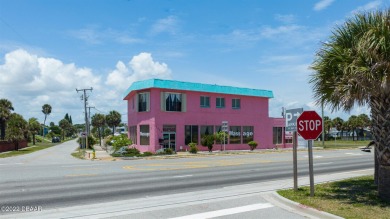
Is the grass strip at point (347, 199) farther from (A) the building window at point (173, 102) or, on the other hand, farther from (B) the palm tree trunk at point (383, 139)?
(A) the building window at point (173, 102)

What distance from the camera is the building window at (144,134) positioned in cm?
3739

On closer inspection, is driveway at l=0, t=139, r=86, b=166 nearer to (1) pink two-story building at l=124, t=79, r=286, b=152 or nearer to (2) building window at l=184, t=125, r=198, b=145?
(1) pink two-story building at l=124, t=79, r=286, b=152

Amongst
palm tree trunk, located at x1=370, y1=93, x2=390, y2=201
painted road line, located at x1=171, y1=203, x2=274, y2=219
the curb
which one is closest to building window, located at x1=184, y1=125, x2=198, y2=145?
the curb

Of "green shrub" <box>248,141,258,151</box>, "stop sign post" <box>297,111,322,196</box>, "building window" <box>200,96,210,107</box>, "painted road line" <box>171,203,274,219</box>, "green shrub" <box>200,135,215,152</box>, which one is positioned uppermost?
"building window" <box>200,96,210,107</box>

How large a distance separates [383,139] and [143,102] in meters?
30.1

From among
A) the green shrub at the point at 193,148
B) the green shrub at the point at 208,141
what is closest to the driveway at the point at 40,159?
the green shrub at the point at 193,148

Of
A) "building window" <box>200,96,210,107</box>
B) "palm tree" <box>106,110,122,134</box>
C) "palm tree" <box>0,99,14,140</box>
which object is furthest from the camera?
"palm tree" <box>106,110,122,134</box>

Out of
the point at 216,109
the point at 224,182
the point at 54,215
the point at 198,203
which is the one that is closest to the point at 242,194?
the point at 198,203

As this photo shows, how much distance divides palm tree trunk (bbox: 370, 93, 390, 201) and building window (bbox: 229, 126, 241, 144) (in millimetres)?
31966

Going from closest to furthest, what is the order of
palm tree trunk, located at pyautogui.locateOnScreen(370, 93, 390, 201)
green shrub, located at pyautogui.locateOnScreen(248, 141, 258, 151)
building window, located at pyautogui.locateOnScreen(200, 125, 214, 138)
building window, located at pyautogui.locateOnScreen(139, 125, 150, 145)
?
palm tree trunk, located at pyautogui.locateOnScreen(370, 93, 390, 201) < building window, located at pyautogui.locateOnScreen(139, 125, 150, 145) < building window, located at pyautogui.locateOnScreen(200, 125, 214, 138) < green shrub, located at pyautogui.locateOnScreen(248, 141, 258, 151)

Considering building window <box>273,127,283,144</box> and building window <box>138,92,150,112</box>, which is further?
building window <box>273,127,283,144</box>

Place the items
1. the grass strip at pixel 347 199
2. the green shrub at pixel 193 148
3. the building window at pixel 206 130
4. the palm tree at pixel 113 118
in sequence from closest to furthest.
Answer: the grass strip at pixel 347 199, the green shrub at pixel 193 148, the building window at pixel 206 130, the palm tree at pixel 113 118

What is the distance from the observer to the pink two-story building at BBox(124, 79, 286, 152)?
36.8 meters

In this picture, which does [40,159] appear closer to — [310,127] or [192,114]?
[192,114]
